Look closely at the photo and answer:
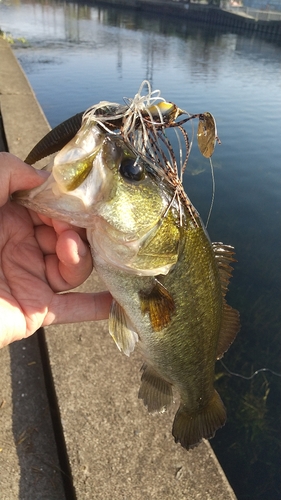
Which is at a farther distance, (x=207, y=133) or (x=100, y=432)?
(x=100, y=432)

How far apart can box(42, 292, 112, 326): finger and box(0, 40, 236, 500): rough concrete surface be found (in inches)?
28.8

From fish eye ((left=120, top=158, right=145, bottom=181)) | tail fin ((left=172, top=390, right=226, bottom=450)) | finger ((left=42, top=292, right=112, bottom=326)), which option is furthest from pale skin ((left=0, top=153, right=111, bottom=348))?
tail fin ((left=172, top=390, right=226, bottom=450))

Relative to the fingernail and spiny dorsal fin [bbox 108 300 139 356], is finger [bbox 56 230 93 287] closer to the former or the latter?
the fingernail

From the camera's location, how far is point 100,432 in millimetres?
2682

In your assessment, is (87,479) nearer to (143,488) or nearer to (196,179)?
(143,488)

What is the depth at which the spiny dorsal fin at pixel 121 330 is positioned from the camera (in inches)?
85.0

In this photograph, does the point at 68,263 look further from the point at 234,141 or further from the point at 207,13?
the point at 207,13

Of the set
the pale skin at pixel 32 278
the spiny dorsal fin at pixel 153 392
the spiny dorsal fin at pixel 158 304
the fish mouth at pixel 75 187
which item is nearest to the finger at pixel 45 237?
the pale skin at pixel 32 278

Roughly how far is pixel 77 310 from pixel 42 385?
3.27ft

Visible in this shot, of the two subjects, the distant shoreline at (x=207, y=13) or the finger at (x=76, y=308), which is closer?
the finger at (x=76, y=308)

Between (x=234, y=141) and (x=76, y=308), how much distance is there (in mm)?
9880

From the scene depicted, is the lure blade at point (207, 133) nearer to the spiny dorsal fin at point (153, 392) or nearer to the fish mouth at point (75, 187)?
the fish mouth at point (75, 187)

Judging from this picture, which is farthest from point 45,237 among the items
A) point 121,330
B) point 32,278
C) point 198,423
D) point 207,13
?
point 207,13

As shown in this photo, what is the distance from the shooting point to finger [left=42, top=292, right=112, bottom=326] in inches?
95.3
